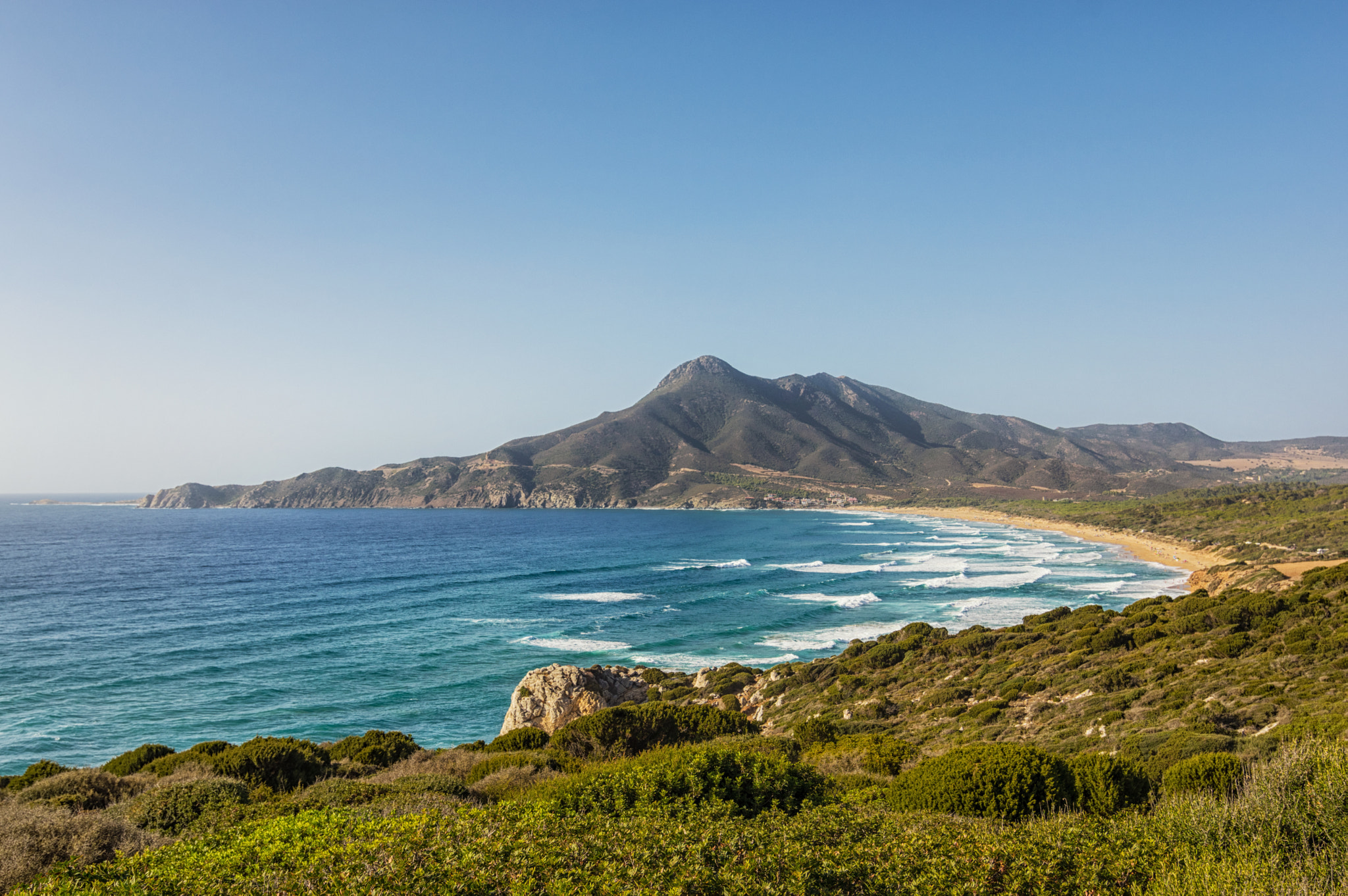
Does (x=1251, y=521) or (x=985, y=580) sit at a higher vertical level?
(x=1251, y=521)

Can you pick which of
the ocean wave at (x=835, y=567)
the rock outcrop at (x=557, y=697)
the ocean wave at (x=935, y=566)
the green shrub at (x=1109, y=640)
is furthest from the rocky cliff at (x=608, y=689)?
the ocean wave at (x=935, y=566)

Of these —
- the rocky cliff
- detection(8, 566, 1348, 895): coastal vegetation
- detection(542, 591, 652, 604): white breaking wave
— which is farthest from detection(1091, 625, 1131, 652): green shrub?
detection(542, 591, 652, 604): white breaking wave

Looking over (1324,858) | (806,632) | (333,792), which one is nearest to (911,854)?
(1324,858)

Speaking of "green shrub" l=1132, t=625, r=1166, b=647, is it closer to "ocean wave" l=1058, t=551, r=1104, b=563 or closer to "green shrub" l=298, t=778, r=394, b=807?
"green shrub" l=298, t=778, r=394, b=807

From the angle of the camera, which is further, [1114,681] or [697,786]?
[1114,681]

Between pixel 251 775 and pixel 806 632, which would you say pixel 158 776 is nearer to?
pixel 251 775

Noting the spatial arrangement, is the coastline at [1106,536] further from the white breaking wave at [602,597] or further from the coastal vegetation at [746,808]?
the coastal vegetation at [746,808]

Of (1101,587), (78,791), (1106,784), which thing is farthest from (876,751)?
(1101,587)

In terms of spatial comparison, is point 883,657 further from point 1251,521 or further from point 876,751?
point 1251,521
